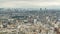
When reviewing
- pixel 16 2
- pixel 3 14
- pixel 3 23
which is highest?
pixel 16 2

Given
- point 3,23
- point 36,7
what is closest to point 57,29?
point 36,7

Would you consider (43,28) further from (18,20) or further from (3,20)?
(3,20)

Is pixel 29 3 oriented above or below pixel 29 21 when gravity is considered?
above

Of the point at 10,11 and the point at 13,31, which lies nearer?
the point at 13,31

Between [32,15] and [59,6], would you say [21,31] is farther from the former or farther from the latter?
[59,6]

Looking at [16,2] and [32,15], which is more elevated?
[16,2]

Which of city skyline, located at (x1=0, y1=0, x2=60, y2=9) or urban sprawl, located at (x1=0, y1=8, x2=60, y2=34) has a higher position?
city skyline, located at (x1=0, y1=0, x2=60, y2=9)

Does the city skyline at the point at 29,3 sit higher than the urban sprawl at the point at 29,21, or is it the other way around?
the city skyline at the point at 29,3

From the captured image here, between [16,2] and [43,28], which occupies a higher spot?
[16,2]

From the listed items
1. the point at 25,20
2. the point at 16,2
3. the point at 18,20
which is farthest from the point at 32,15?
the point at 16,2
